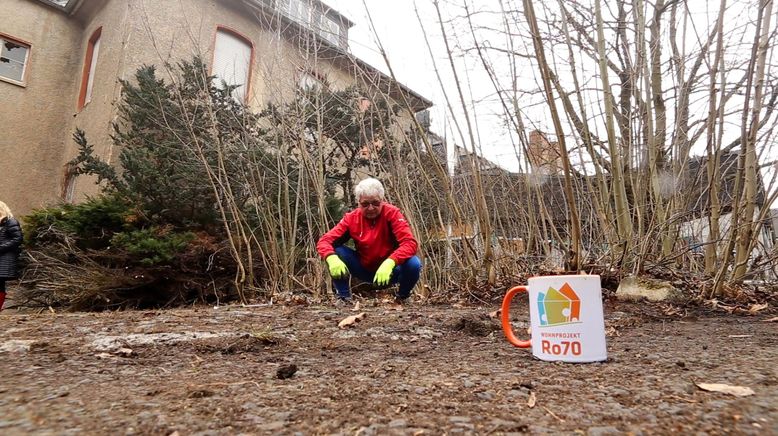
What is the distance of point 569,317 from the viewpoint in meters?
1.22

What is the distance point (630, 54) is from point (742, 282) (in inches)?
70.2

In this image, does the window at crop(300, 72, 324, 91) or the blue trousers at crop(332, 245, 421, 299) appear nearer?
the blue trousers at crop(332, 245, 421, 299)


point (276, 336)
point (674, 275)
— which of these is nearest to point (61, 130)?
point (276, 336)

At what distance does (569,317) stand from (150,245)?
5.49 m

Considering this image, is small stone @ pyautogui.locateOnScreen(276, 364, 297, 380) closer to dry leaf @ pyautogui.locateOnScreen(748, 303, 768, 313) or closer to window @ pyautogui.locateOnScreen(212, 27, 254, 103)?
dry leaf @ pyautogui.locateOnScreen(748, 303, 768, 313)

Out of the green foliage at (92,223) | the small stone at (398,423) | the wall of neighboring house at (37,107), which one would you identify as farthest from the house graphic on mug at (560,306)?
the wall of neighboring house at (37,107)

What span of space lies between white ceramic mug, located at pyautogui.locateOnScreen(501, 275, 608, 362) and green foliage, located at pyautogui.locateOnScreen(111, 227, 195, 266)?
5.29 metres

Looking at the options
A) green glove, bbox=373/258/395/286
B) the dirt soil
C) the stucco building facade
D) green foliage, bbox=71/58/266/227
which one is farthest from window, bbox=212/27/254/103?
the dirt soil

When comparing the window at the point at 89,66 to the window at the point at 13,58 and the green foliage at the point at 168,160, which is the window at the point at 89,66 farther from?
the green foliage at the point at 168,160

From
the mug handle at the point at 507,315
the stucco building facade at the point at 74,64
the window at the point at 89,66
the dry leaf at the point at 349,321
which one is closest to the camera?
the mug handle at the point at 507,315

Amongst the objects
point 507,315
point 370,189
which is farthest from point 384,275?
point 507,315

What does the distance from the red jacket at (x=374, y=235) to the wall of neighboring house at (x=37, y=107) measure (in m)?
8.57

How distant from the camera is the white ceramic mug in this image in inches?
48.1

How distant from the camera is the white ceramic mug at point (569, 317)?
1.22m
